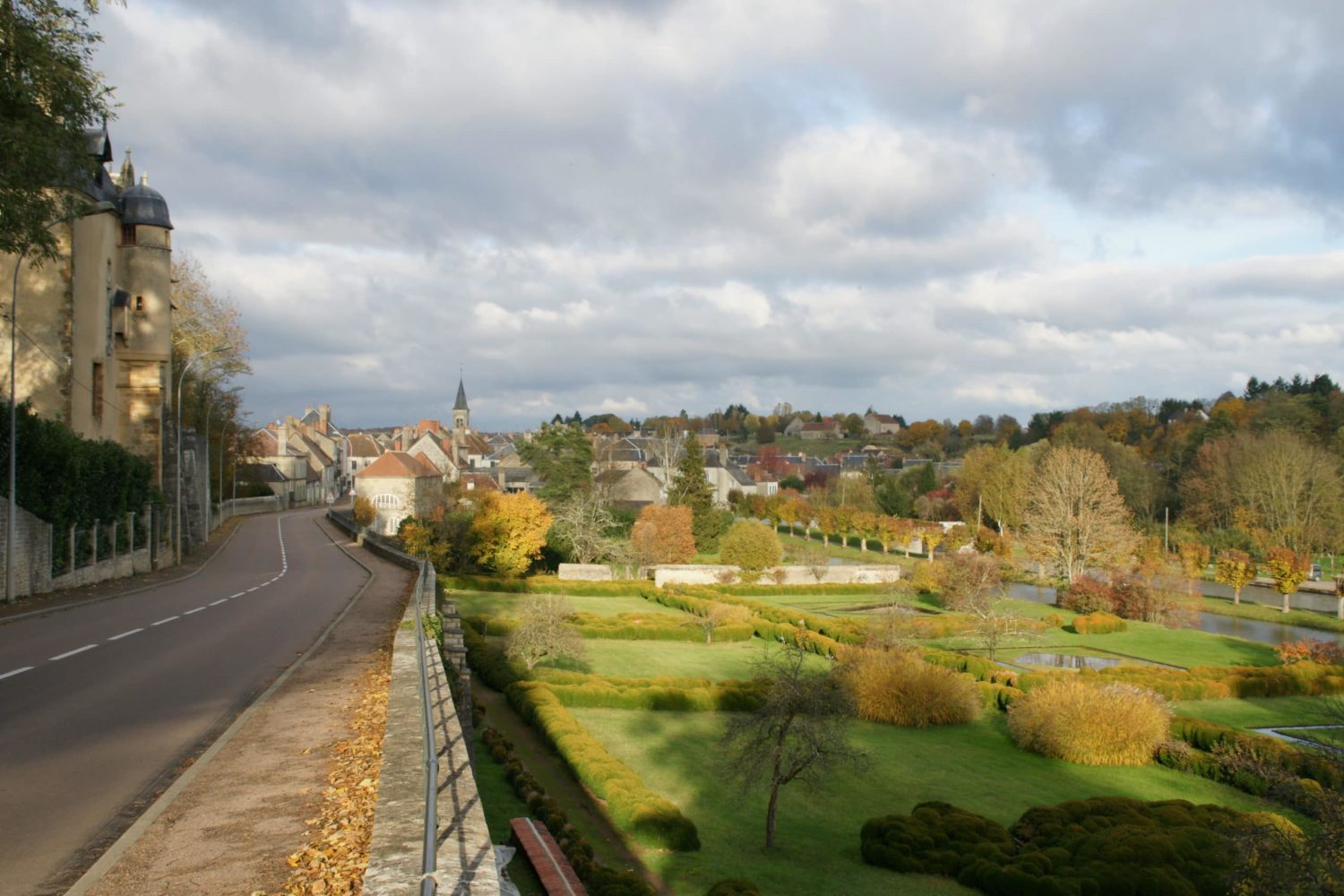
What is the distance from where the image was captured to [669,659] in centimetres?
3378

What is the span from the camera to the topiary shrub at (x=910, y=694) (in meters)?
25.8

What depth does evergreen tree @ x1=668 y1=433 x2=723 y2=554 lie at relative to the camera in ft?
235

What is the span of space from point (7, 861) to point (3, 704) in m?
5.82

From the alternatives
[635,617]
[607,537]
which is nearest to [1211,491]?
[607,537]

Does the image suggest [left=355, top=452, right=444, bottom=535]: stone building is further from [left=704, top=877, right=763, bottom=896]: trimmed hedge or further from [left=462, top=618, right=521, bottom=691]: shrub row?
[left=704, top=877, right=763, bottom=896]: trimmed hedge

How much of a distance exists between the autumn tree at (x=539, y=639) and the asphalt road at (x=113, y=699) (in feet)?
17.5

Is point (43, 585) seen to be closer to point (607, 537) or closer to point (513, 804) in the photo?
point (513, 804)

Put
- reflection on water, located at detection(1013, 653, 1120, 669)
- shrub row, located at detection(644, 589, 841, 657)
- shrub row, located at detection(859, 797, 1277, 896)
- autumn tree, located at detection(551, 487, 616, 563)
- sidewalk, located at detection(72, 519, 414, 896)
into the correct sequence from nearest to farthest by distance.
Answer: sidewalk, located at detection(72, 519, 414, 896), shrub row, located at detection(859, 797, 1277, 896), reflection on water, located at detection(1013, 653, 1120, 669), shrub row, located at detection(644, 589, 841, 657), autumn tree, located at detection(551, 487, 616, 563)

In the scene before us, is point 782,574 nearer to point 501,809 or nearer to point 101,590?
point 101,590

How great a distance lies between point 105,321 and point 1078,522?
54003 mm

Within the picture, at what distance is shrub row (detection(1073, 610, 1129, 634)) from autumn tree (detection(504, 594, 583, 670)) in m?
25.8

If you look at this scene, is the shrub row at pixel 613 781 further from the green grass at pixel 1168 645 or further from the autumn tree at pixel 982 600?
the green grass at pixel 1168 645

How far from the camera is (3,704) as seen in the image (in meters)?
11.3

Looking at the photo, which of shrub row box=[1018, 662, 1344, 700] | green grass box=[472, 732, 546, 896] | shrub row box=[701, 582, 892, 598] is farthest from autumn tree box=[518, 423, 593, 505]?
green grass box=[472, 732, 546, 896]
